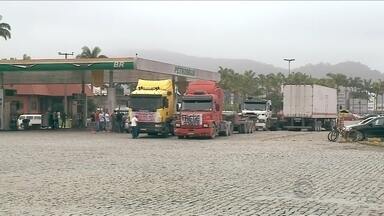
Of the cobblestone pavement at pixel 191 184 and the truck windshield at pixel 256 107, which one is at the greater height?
the truck windshield at pixel 256 107

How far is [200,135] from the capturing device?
33.8 meters

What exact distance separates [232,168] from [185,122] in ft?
54.9

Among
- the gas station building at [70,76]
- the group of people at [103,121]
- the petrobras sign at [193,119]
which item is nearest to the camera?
the petrobras sign at [193,119]

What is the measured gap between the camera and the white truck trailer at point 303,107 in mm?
45938

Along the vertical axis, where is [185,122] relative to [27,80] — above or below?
below

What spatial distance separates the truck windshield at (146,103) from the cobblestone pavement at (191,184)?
13.1 meters

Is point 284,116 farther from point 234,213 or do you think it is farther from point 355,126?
point 234,213

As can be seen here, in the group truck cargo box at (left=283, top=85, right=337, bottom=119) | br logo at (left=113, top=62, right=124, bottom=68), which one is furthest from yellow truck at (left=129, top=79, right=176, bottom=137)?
truck cargo box at (left=283, top=85, right=337, bottom=119)

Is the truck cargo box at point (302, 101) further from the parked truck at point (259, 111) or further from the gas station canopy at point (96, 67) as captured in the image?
the gas station canopy at point (96, 67)

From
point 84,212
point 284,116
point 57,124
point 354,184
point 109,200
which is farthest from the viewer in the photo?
point 57,124

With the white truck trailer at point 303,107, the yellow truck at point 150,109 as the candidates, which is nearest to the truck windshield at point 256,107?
the white truck trailer at point 303,107

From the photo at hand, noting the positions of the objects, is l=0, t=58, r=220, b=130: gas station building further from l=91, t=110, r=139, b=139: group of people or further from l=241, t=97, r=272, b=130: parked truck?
l=241, t=97, r=272, b=130: parked truck

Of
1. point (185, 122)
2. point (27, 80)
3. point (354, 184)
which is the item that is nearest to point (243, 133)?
point (185, 122)

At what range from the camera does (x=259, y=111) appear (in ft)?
159
